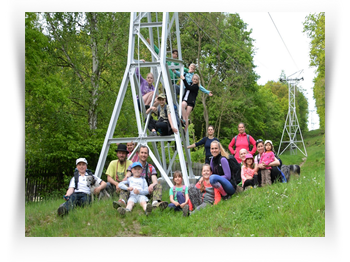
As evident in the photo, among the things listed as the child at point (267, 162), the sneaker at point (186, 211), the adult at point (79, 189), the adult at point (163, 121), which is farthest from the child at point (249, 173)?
the adult at point (79, 189)

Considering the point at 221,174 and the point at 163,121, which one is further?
the point at 163,121

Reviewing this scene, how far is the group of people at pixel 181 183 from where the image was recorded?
21.0 ft

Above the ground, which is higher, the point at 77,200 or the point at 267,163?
the point at 267,163

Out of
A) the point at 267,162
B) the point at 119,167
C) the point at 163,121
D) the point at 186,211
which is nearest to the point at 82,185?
the point at 119,167

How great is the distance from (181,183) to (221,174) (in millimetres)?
789

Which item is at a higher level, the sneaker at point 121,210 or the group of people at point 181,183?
the group of people at point 181,183

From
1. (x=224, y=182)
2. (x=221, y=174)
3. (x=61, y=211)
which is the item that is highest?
(x=221, y=174)

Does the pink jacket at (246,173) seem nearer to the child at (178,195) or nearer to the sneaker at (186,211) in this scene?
the child at (178,195)

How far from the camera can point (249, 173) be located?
7340 millimetres

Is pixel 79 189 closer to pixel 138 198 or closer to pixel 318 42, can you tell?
pixel 138 198

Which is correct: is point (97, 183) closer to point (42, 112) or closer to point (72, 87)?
point (42, 112)

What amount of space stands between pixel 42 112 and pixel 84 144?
6.29ft

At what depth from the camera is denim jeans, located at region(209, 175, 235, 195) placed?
6.30 metres
